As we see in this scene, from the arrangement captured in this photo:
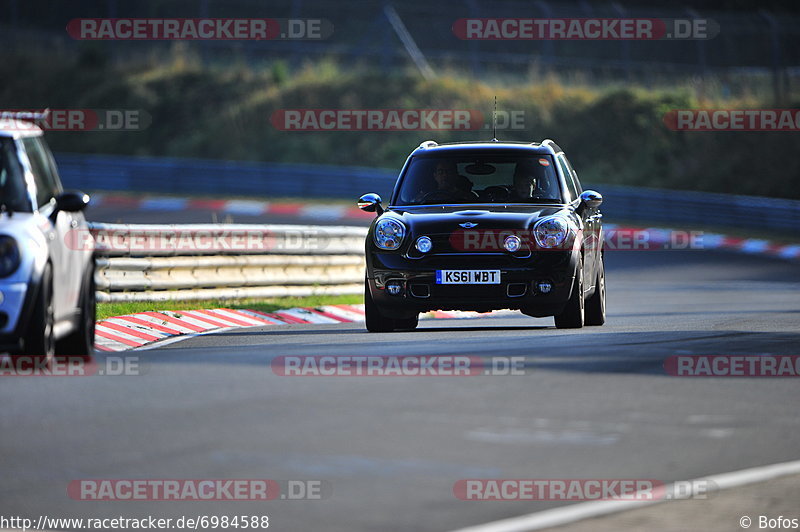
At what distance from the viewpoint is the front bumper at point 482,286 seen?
44.9ft

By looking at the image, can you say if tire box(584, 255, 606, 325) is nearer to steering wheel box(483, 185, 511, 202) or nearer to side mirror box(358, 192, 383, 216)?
steering wheel box(483, 185, 511, 202)

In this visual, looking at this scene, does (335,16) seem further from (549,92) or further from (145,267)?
(145,267)

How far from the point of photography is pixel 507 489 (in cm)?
693

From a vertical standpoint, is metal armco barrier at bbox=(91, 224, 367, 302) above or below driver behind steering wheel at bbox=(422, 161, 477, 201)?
below

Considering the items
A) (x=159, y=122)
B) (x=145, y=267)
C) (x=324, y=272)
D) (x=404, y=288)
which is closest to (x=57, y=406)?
(x=404, y=288)

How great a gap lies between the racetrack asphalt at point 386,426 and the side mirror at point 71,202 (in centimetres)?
117

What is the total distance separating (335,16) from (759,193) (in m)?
12.0

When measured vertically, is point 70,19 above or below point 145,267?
above
